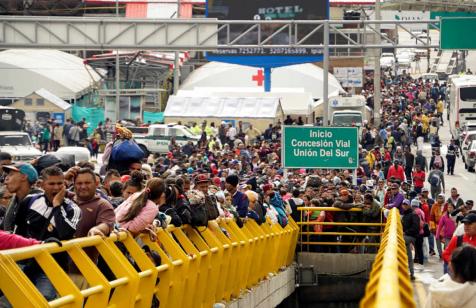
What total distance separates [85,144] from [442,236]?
3193cm

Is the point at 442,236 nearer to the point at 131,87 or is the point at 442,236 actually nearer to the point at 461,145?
the point at 461,145

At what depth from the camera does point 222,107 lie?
63.9 meters

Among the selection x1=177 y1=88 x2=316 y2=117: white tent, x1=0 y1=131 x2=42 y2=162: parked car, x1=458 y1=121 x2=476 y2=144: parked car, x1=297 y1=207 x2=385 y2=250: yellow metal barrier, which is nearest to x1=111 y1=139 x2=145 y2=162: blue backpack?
x1=297 y1=207 x2=385 y2=250: yellow metal barrier

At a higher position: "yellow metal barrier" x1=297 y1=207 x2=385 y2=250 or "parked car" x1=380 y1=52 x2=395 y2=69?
"parked car" x1=380 y1=52 x2=395 y2=69

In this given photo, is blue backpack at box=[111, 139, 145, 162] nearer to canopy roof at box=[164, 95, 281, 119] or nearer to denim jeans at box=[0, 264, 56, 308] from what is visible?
denim jeans at box=[0, 264, 56, 308]

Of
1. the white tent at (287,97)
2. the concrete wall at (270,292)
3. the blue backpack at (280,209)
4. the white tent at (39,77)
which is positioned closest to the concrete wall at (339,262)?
the concrete wall at (270,292)

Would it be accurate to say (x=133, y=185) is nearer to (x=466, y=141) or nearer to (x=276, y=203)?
(x=276, y=203)

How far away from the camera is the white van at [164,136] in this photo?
56594mm

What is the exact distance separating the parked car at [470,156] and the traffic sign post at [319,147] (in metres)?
23.3

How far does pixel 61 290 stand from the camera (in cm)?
906

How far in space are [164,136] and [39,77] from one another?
21652 millimetres

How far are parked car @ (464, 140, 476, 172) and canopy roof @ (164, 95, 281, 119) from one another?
9.37 m

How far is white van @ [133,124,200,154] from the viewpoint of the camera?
56.6m

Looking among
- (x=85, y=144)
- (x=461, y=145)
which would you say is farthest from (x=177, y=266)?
(x=461, y=145)
